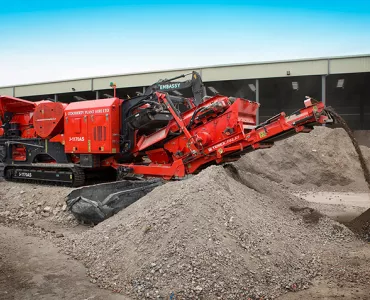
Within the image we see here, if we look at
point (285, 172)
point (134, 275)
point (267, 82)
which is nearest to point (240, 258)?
point (134, 275)

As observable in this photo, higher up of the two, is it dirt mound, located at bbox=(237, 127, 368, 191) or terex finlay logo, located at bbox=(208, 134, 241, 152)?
terex finlay logo, located at bbox=(208, 134, 241, 152)

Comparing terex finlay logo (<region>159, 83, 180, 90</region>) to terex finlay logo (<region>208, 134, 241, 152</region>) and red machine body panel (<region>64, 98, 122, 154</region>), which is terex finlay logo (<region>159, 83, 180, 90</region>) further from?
terex finlay logo (<region>208, 134, 241, 152</region>)

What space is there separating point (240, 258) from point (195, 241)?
1.74 feet

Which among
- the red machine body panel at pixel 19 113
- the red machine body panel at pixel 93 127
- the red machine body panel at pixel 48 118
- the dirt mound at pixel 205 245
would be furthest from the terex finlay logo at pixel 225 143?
the red machine body panel at pixel 19 113

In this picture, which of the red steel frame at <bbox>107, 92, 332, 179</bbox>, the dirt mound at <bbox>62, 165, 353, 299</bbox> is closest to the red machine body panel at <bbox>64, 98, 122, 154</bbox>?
the red steel frame at <bbox>107, 92, 332, 179</bbox>

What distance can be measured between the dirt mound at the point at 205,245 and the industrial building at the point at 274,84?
10.7m

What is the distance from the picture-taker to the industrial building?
15073 mm

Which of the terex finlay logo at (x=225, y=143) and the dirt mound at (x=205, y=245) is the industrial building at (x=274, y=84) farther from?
the dirt mound at (x=205, y=245)

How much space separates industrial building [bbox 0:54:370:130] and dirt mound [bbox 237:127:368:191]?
191cm

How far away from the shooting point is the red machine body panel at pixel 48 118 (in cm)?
914

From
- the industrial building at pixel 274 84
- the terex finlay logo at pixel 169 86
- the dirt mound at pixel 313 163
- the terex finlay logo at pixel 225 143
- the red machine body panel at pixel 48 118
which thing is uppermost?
the industrial building at pixel 274 84

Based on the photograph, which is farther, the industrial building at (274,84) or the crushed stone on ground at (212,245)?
the industrial building at (274,84)

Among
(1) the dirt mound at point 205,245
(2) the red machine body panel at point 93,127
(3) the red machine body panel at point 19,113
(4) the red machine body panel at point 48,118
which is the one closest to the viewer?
(1) the dirt mound at point 205,245

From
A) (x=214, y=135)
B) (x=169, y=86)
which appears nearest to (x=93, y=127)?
(x=169, y=86)
